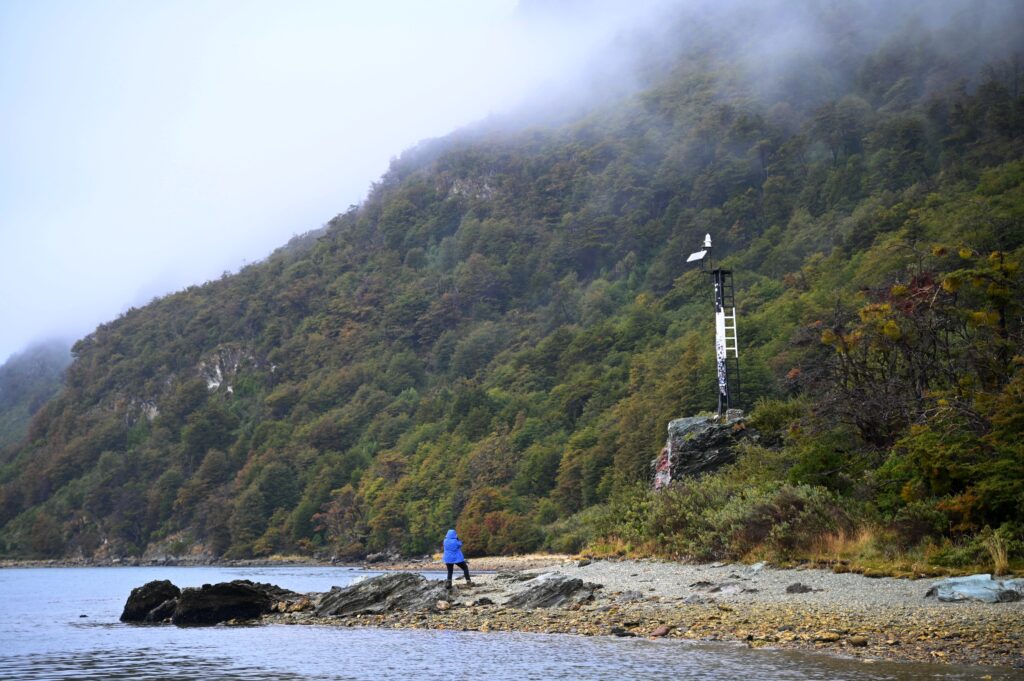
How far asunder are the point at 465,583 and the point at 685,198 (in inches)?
5698

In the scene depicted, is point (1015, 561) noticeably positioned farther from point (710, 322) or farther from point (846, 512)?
point (710, 322)

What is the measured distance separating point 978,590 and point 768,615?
447 cm

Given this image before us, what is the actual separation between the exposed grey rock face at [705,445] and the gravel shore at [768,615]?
13.1m

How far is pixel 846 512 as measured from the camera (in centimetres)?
2977

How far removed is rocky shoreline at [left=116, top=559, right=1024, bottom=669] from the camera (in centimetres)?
1861

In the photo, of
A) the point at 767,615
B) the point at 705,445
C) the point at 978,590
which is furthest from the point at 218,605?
the point at 705,445

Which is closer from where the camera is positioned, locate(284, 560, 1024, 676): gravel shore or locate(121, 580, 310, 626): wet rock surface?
locate(284, 560, 1024, 676): gravel shore

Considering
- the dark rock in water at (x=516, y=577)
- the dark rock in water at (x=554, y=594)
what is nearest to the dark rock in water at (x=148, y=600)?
the dark rock in water at (x=516, y=577)

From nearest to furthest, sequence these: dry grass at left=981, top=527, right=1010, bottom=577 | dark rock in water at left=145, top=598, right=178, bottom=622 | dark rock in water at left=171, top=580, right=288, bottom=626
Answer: dry grass at left=981, top=527, right=1010, bottom=577, dark rock in water at left=171, top=580, right=288, bottom=626, dark rock in water at left=145, top=598, right=178, bottom=622

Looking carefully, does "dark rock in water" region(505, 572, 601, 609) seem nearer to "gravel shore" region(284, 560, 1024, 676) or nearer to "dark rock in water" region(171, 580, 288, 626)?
"gravel shore" region(284, 560, 1024, 676)

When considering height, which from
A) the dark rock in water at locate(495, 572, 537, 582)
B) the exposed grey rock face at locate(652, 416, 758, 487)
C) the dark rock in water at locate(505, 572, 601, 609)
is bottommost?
the dark rock in water at locate(495, 572, 537, 582)

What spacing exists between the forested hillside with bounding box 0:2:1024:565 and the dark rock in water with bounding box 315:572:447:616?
10.1 m

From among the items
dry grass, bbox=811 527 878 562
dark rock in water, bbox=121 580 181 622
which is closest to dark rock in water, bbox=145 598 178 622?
dark rock in water, bbox=121 580 181 622

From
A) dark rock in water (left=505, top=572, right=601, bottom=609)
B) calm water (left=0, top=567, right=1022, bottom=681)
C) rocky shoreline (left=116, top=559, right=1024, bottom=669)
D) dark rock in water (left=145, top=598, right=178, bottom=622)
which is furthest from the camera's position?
dark rock in water (left=145, top=598, right=178, bottom=622)
